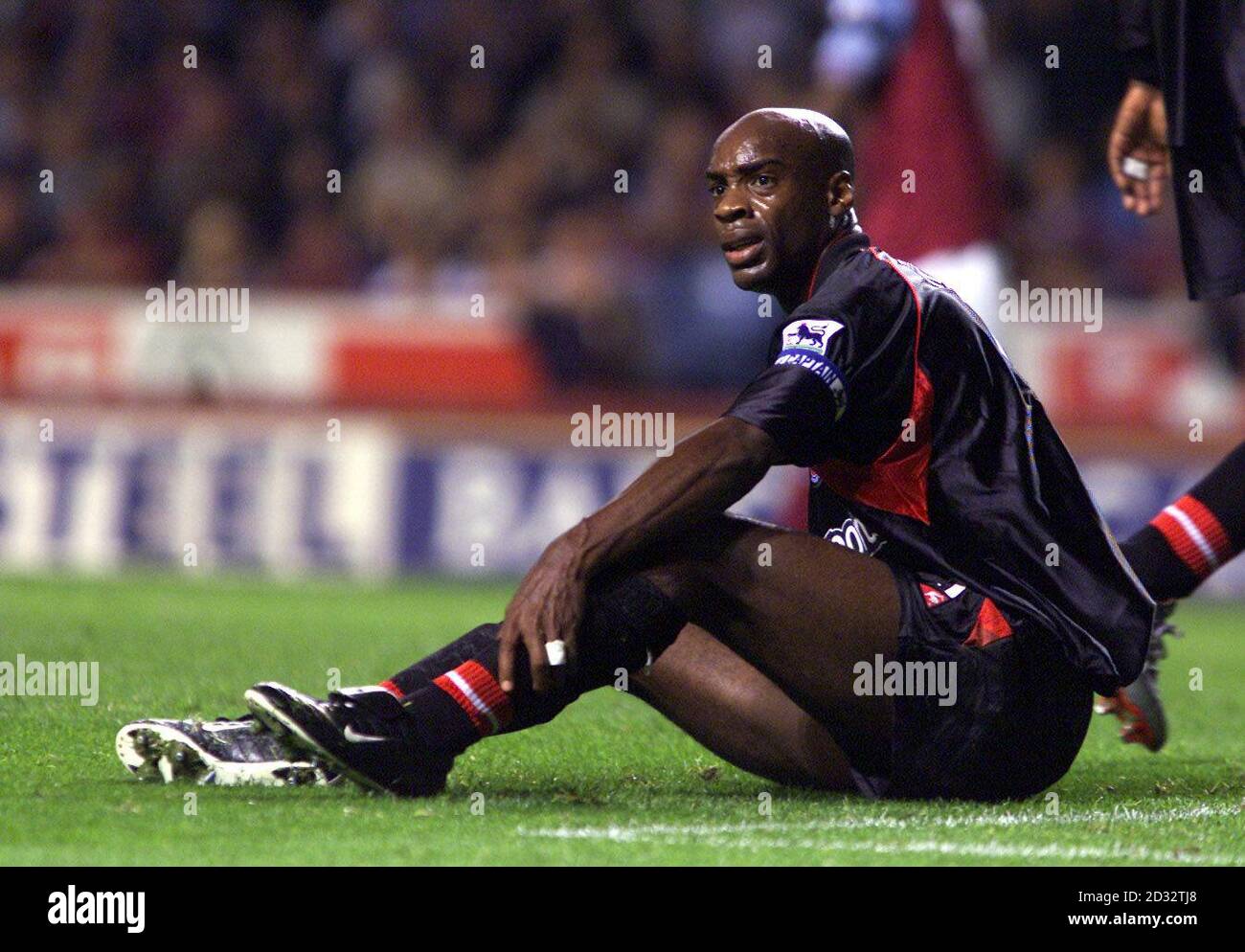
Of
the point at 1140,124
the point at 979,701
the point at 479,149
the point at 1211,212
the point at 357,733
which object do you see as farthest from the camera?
the point at 479,149

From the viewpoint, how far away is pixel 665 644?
3770 mm

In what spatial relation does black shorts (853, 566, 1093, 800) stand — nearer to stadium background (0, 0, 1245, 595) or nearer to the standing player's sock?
the standing player's sock

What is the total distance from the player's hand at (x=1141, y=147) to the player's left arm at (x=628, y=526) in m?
2.25

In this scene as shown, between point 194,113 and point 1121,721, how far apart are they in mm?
10135

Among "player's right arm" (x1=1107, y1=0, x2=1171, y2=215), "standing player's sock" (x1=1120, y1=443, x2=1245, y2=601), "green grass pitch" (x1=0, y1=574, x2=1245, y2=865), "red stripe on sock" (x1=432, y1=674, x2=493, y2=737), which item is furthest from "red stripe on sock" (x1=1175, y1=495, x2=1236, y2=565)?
"red stripe on sock" (x1=432, y1=674, x2=493, y2=737)

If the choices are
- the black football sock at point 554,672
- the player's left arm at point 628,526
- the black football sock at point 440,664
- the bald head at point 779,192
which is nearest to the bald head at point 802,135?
the bald head at point 779,192

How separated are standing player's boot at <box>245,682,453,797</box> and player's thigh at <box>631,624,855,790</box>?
0.54m

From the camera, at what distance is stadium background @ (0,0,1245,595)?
1129cm

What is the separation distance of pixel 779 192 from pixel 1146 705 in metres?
1.80

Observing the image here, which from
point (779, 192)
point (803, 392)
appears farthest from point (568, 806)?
point (779, 192)

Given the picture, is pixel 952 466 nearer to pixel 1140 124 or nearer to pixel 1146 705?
pixel 1146 705

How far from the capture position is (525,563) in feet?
36.2
